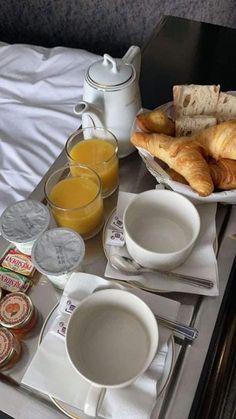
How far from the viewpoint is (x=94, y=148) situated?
0.78 meters

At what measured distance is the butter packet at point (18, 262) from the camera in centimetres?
70

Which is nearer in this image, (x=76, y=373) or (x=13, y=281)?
(x=76, y=373)

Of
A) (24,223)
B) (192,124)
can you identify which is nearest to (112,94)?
(192,124)

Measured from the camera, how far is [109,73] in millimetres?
724

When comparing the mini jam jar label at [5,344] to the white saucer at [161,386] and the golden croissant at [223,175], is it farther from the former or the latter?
the golden croissant at [223,175]

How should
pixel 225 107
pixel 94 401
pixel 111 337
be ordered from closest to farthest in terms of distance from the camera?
pixel 94 401, pixel 111 337, pixel 225 107

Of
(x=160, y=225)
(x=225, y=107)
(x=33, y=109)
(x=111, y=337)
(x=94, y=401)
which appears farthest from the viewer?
(x=33, y=109)

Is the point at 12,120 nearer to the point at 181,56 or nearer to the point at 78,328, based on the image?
the point at 181,56

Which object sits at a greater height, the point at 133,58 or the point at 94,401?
the point at 133,58

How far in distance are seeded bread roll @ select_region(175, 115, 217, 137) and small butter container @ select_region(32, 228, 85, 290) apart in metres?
0.28

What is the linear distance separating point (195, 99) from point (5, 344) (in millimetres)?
528

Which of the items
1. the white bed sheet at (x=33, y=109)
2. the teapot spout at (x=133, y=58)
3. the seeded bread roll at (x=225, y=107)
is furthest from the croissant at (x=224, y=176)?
the white bed sheet at (x=33, y=109)

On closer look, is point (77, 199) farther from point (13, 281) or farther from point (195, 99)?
point (195, 99)

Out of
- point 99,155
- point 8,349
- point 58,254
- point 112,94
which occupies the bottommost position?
point 8,349
